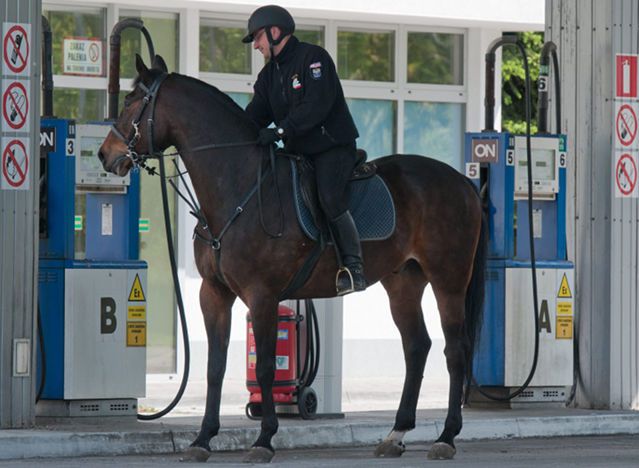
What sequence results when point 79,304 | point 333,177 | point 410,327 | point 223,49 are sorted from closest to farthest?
1. point 333,177
2. point 410,327
3. point 79,304
4. point 223,49

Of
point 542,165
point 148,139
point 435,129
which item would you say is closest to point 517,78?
point 435,129

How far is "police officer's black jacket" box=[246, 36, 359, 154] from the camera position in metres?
11.0

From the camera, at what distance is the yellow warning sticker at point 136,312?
12.7 m

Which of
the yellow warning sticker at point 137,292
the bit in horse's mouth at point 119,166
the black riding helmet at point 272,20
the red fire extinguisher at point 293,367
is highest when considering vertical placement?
the black riding helmet at point 272,20

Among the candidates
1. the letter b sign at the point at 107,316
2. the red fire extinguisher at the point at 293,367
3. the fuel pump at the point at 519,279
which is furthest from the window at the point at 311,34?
the letter b sign at the point at 107,316

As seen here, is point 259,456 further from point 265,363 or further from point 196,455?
point 265,363

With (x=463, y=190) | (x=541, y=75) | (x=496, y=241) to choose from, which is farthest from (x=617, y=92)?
(x=463, y=190)

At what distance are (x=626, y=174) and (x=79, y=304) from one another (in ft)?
16.5

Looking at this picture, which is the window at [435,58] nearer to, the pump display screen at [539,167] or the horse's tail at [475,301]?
the pump display screen at [539,167]

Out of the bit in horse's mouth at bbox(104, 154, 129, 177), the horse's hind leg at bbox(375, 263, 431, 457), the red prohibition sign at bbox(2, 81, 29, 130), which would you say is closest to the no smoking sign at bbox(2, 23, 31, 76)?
the red prohibition sign at bbox(2, 81, 29, 130)

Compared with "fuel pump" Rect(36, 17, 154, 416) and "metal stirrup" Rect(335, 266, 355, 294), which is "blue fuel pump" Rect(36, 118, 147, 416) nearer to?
"fuel pump" Rect(36, 17, 154, 416)

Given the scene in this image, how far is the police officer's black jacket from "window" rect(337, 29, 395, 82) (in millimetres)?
8301

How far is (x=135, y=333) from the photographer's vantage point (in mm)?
12703

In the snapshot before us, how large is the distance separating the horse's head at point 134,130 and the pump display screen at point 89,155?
1.55 m
